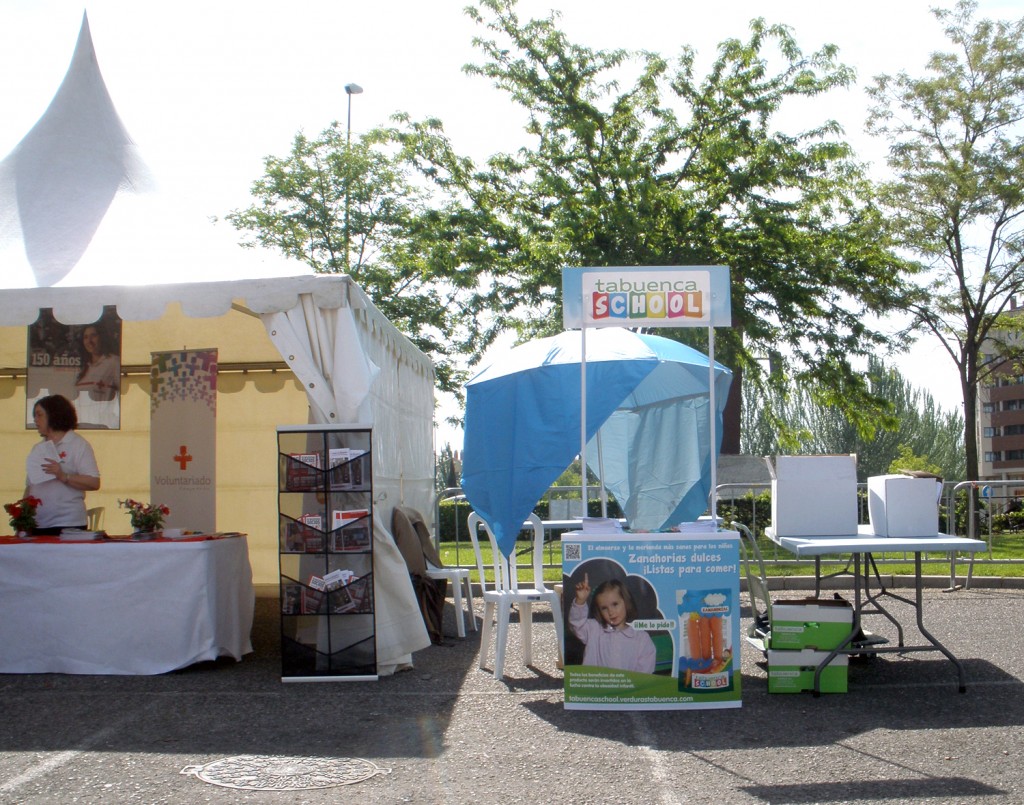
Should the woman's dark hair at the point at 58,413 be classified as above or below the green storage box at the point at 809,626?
above

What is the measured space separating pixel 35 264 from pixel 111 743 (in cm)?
414

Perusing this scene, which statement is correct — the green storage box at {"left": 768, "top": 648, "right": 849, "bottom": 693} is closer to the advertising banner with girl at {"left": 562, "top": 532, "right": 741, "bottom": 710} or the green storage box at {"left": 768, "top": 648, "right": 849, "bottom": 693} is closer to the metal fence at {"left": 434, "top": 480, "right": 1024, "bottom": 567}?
the advertising banner with girl at {"left": 562, "top": 532, "right": 741, "bottom": 710}

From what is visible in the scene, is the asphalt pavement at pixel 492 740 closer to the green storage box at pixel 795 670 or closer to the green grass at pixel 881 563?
the green storage box at pixel 795 670

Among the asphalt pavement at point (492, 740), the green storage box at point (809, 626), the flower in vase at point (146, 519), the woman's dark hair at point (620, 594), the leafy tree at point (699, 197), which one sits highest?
the leafy tree at point (699, 197)

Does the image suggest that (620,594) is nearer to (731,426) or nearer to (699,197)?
(699,197)

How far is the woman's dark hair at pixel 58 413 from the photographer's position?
806cm

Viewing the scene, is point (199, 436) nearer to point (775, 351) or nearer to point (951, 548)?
point (951, 548)

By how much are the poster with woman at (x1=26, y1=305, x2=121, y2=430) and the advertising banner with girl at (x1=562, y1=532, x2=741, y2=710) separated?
5.37 meters

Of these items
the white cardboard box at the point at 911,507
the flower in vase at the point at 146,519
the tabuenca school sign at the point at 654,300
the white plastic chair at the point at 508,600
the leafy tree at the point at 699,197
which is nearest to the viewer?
the tabuenca school sign at the point at 654,300

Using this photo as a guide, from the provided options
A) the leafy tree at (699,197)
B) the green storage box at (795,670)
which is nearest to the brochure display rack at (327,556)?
the green storage box at (795,670)

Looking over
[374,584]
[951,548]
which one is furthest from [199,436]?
[951,548]

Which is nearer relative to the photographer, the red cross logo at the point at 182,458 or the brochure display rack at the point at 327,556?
the brochure display rack at the point at 327,556

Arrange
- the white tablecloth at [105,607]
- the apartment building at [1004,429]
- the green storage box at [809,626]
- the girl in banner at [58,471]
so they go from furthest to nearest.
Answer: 1. the apartment building at [1004,429]
2. the girl in banner at [58,471]
3. the white tablecloth at [105,607]
4. the green storage box at [809,626]

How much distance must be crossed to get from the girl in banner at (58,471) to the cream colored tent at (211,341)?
0.76m
